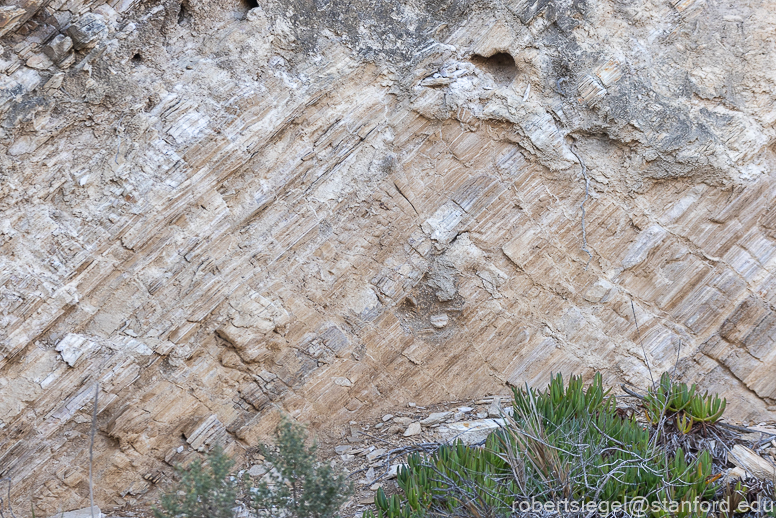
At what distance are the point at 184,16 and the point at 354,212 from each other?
77.2 inches

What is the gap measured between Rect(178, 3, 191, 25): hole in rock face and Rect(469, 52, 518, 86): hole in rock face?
237cm

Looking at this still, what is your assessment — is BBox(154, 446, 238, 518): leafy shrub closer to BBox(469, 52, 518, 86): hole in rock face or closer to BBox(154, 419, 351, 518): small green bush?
BBox(154, 419, 351, 518): small green bush

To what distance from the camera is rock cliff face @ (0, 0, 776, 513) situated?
13.9ft

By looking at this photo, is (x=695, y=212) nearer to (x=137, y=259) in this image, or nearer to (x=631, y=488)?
(x=631, y=488)

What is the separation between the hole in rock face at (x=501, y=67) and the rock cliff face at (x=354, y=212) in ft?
0.06

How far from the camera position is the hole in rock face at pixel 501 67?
5.40 m

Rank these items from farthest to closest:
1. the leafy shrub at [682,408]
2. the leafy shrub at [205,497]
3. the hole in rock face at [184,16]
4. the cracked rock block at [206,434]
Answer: the hole in rock face at [184,16], the cracked rock block at [206,434], the leafy shrub at [682,408], the leafy shrub at [205,497]

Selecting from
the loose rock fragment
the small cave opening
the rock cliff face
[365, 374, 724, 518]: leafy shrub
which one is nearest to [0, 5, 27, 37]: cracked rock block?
the rock cliff face

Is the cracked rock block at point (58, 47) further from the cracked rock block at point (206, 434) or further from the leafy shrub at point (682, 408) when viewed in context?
the leafy shrub at point (682, 408)

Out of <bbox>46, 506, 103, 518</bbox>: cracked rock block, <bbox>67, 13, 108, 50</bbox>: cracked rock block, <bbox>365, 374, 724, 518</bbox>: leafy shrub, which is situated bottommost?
<bbox>365, 374, 724, 518</bbox>: leafy shrub

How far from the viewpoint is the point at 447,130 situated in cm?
523

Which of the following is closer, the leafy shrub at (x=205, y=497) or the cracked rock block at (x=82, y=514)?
the leafy shrub at (x=205, y=497)

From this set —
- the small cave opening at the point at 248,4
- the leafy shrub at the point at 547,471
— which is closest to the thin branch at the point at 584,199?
the leafy shrub at the point at 547,471

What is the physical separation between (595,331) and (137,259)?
146 inches
